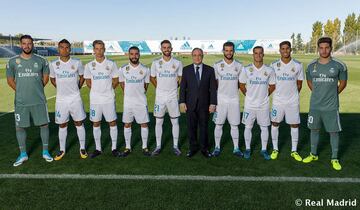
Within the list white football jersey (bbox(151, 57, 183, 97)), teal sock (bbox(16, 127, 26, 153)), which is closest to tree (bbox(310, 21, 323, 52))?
white football jersey (bbox(151, 57, 183, 97))

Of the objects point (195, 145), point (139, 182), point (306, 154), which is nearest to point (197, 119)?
point (195, 145)

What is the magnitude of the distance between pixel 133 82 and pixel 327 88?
3138mm

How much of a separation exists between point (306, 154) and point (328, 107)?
44.5 inches

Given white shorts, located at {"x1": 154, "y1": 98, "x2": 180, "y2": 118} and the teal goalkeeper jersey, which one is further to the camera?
white shorts, located at {"x1": 154, "y1": 98, "x2": 180, "y2": 118}

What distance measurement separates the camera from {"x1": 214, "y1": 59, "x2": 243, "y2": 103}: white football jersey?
5.31 m

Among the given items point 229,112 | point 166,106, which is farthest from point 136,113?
point 229,112

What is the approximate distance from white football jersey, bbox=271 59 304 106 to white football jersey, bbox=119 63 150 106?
2.27 m

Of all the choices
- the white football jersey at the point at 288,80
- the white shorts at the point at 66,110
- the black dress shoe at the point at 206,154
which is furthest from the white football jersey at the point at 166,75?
the white football jersey at the point at 288,80

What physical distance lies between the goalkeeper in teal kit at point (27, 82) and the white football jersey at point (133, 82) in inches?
51.7

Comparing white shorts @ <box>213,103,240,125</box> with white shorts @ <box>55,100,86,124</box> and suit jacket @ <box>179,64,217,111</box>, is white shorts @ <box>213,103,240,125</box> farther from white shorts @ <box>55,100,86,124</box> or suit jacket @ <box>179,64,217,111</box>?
white shorts @ <box>55,100,86,124</box>

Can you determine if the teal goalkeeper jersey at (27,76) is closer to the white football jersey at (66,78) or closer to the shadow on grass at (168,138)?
the white football jersey at (66,78)

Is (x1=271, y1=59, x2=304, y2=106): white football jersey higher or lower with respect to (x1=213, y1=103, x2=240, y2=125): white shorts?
higher

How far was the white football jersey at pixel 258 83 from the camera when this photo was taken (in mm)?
5242

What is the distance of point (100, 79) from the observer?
533cm
